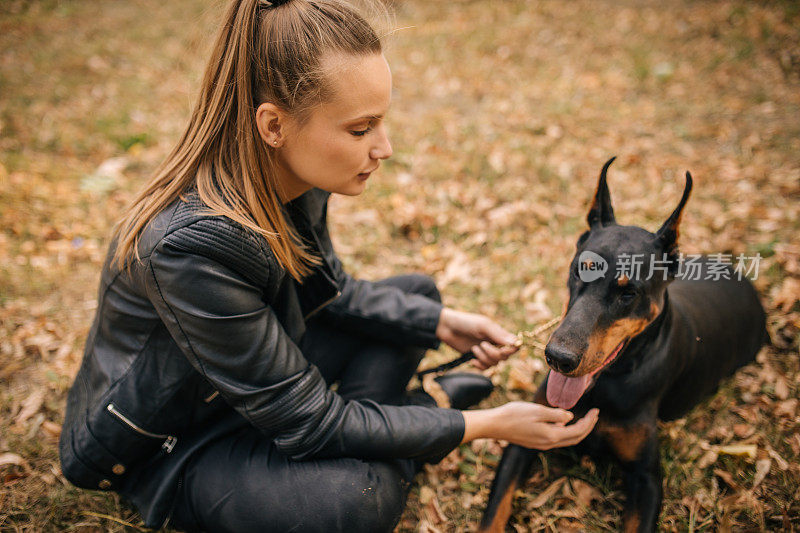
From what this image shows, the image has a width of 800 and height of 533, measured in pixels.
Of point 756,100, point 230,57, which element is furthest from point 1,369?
point 756,100

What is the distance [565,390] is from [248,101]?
175 centimetres

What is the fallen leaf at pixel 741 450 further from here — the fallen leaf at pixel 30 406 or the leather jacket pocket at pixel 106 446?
the fallen leaf at pixel 30 406

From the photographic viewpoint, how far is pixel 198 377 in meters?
2.03

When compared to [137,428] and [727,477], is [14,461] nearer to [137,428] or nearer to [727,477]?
[137,428]

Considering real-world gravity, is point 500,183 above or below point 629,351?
above

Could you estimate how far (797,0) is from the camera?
22.4 feet

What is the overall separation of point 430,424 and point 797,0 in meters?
8.15

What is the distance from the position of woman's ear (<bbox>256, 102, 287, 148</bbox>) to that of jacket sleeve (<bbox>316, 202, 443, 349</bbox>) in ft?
2.62

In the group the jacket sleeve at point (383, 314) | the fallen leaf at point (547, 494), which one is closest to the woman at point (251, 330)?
the jacket sleeve at point (383, 314)

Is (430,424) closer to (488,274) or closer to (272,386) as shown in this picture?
(272,386)

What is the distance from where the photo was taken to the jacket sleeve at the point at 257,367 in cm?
173

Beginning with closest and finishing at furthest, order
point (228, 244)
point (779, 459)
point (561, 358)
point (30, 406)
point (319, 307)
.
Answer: point (228, 244) < point (561, 358) < point (319, 307) < point (779, 459) < point (30, 406)

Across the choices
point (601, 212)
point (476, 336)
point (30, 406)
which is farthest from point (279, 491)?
point (30, 406)

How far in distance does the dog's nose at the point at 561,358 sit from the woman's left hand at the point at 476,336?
415 millimetres
